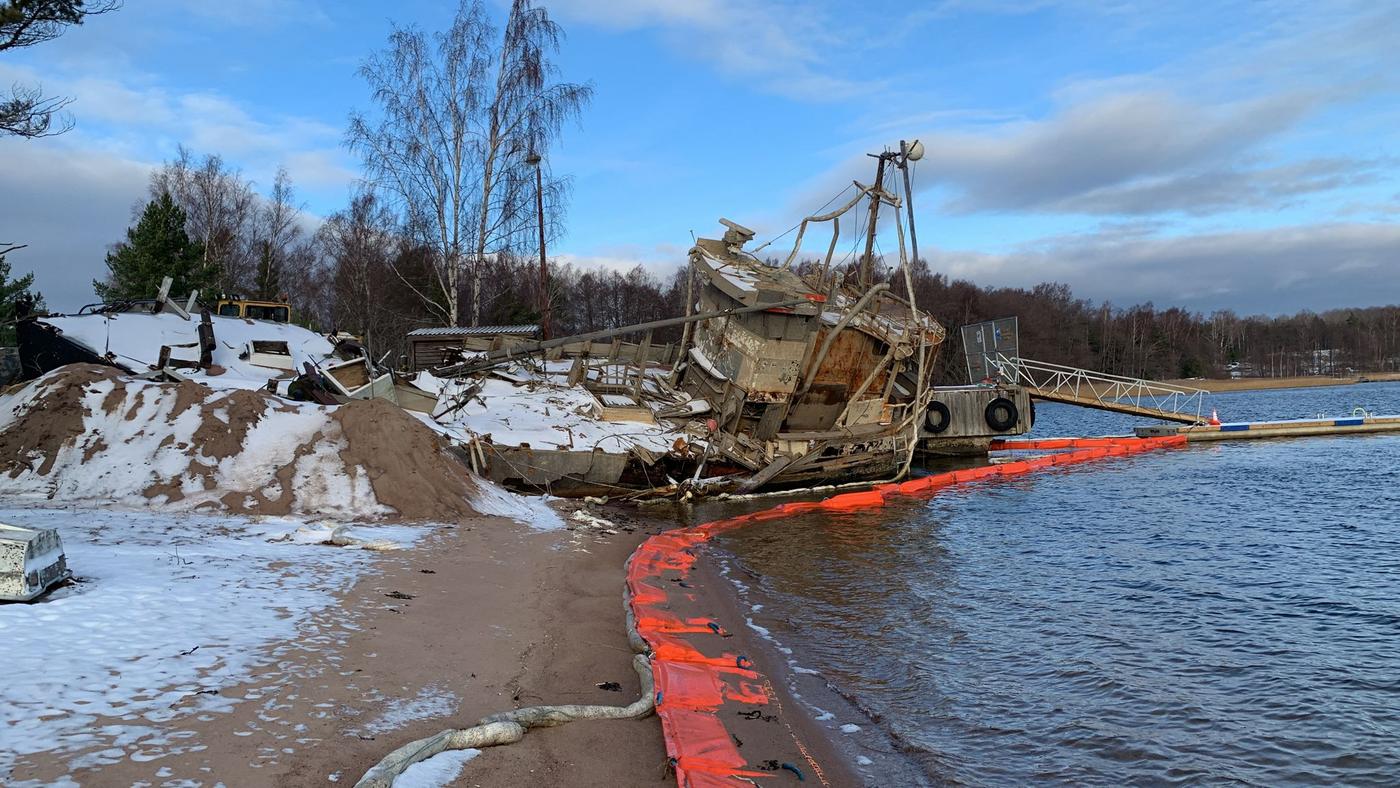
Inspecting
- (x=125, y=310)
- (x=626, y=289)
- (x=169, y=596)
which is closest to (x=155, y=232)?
(x=125, y=310)

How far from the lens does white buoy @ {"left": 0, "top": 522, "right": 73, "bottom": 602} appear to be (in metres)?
6.08

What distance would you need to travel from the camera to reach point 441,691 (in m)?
6.07

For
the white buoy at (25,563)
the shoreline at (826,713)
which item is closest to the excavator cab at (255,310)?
the white buoy at (25,563)

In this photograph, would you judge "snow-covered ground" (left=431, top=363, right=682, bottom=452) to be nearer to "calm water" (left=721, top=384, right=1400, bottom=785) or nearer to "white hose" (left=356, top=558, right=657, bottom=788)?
"calm water" (left=721, top=384, right=1400, bottom=785)

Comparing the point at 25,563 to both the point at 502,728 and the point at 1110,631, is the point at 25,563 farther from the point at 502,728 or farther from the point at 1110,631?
the point at 1110,631

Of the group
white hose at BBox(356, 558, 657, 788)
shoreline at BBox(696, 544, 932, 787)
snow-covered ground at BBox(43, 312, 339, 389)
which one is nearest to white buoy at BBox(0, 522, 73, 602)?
white hose at BBox(356, 558, 657, 788)

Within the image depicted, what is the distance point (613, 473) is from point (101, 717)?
14115mm

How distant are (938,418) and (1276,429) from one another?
17732 millimetres

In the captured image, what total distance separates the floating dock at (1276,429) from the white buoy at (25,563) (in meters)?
39.0

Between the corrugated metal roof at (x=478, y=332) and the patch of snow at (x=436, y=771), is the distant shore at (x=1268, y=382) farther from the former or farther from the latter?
the patch of snow at (x=436, y=771)

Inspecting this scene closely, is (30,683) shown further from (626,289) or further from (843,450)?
(626,289)

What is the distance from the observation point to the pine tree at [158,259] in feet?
110

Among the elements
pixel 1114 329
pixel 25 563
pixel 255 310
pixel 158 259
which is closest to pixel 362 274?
pixel 158 259

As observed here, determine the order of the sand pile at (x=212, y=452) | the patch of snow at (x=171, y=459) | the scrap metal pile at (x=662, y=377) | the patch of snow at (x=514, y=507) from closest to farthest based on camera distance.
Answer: the patch of snow at (x=171, y=459) < the sand pile at (x=212, y=452) < the patch of snow at (x=514, y=507) < the scrap metal pile at (x=662, y=377)
